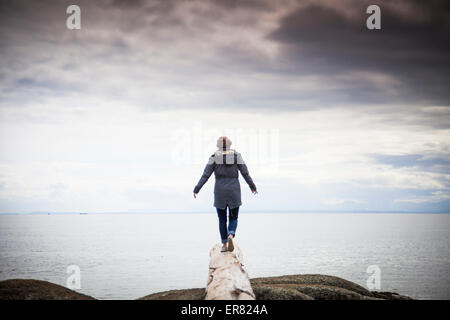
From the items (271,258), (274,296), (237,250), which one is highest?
(237,250)

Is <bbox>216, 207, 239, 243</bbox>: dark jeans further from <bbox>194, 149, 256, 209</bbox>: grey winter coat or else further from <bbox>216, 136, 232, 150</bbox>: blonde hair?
<bbox>216, 136, 232, 150</bbox>: blonde hair

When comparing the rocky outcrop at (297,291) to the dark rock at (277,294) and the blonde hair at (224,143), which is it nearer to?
the dark rock at (277,294)

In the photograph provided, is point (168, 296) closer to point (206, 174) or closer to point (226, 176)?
point (206, 174)

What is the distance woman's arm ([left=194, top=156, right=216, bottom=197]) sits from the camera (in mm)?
14172

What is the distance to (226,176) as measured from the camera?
46.7 feet

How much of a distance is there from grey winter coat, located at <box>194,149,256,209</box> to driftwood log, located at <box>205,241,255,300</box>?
2.01m

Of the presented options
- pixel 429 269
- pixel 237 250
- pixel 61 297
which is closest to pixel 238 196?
pixel 237 250

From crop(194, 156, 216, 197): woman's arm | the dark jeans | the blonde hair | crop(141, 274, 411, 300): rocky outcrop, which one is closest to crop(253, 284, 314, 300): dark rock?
crop(141, 274, 411, 300): rocky outcrop

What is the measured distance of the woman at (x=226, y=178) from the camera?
14.1 m

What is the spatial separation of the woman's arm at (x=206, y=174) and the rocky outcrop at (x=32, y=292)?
583cm
